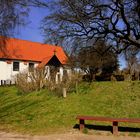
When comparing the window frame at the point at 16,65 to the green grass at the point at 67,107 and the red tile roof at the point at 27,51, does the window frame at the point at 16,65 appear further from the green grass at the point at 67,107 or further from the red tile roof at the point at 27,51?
the green grass at the point at 67,107

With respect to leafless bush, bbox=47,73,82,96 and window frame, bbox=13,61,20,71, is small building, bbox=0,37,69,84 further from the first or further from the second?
leafless bush, bbox=47,73,82,96

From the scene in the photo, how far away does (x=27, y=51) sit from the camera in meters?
52.6

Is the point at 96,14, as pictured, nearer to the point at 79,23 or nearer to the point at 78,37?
the point at 79,23

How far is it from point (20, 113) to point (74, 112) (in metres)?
2.92

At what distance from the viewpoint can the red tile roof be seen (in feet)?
163

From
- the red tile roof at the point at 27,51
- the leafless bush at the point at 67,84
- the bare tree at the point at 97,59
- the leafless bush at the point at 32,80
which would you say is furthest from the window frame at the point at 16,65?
the leafless bush at the point at 67,84

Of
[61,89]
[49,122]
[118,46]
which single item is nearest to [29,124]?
[49,122]

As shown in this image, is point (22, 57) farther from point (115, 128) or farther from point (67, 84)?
point (115, 128)

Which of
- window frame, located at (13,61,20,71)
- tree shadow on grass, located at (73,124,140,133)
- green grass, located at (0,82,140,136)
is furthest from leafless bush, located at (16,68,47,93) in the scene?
window frame, located at (13,61,20,71)

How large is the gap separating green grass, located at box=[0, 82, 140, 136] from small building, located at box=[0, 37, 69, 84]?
26655 millimetres

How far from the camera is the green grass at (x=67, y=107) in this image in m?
14.2

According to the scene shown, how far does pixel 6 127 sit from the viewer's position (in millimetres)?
14258

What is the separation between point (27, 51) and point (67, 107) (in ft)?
121

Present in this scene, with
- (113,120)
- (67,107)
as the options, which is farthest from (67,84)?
(113,120)
